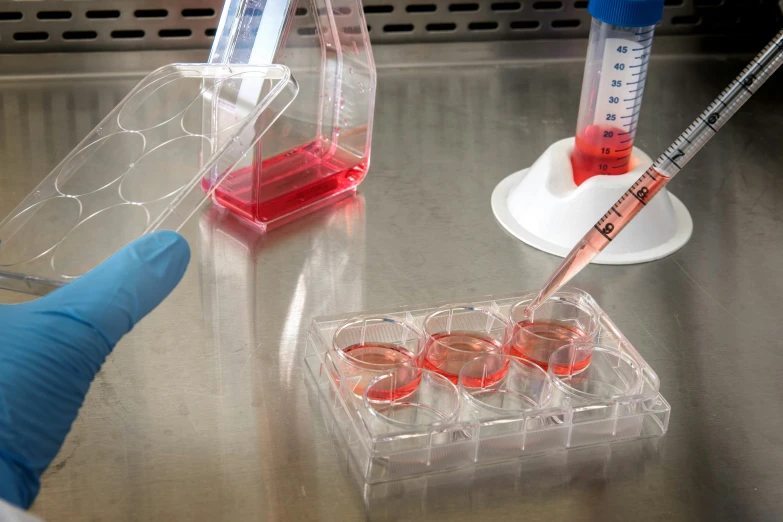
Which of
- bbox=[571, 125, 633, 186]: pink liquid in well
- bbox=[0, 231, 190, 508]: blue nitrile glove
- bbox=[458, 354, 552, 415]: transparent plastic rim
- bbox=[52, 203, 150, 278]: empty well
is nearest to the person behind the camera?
bbox=[0, 231, 190, 508]: blue nitrile glove

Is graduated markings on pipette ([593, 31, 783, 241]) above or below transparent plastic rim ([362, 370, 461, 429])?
above

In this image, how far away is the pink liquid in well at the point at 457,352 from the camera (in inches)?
39.2

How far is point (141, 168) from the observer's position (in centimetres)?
118

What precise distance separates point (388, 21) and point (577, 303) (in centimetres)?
90

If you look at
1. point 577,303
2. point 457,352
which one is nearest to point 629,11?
point 577,303

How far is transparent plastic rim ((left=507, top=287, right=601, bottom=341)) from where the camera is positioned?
3.51 ft

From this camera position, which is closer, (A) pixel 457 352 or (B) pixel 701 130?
(A) pixel 457 352

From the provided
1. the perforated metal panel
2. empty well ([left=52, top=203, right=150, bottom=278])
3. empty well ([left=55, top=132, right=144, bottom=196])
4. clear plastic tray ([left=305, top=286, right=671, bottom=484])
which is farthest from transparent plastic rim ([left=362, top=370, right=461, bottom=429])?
the perforated metal panel

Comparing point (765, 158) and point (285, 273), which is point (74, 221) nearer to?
point (285, 273)

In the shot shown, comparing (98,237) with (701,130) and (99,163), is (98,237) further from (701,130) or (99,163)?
(701,130)

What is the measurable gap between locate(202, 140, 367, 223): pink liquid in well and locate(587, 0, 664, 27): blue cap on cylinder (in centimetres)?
43

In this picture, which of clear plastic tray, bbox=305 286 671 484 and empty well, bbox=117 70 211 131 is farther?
empty well, bbox=117 70 211 131

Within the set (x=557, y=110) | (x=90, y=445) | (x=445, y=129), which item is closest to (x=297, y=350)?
(x=90, y=445)

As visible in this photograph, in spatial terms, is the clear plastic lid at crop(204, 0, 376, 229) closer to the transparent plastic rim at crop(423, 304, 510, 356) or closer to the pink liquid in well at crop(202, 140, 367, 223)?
the pink liquid in well at crop(202, 140, 367, 223)
